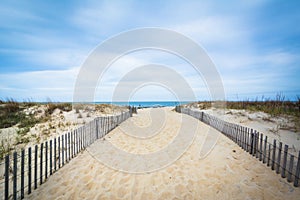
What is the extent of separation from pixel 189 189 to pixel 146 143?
15.6ft

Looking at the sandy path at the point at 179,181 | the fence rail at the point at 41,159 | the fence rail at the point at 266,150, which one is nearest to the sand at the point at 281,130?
the fence rail at the point at 266,150

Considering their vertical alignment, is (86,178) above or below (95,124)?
below

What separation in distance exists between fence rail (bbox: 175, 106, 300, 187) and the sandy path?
0.24 m

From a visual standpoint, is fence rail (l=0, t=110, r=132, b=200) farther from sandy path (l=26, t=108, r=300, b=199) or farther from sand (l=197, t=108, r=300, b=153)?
sand (l=197, t=108, r=300, b=153)

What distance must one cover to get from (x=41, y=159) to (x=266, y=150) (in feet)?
Answer: 25.1

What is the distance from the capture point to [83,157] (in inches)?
279

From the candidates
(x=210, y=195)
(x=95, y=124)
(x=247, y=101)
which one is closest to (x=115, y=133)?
(x=95, y=124)

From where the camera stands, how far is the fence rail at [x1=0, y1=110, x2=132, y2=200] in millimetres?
4349

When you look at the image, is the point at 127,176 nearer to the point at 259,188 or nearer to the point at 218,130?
the point at 259,188

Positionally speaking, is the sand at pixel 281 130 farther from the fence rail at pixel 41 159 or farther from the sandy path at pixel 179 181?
the fence rail at pixel 41 159

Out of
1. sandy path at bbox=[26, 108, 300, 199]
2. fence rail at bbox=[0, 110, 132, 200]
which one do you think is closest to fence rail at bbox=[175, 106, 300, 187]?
sandy path at bbox=[26, 108, 300, 199]

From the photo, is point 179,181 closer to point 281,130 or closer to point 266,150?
point 266,150

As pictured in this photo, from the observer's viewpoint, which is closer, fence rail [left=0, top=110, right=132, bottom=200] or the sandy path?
fence rail [left=0, top=110, right=132, bottom=200]

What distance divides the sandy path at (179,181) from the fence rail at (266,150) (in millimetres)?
243
